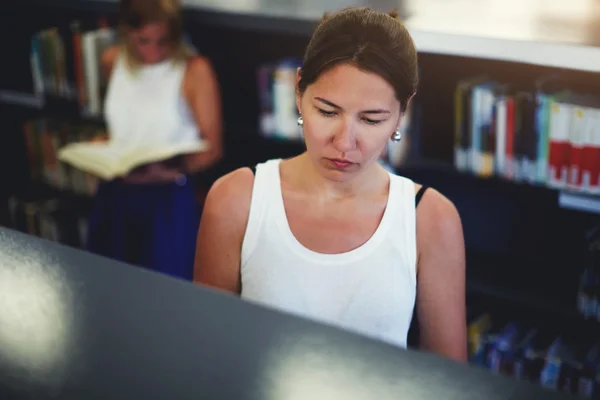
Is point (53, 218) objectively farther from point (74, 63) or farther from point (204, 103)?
point (204, 103)

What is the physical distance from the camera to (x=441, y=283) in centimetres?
121

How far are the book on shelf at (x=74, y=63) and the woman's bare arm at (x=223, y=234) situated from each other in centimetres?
208

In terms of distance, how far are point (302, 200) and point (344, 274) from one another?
0.15m

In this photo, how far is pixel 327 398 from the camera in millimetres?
560

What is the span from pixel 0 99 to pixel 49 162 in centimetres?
40

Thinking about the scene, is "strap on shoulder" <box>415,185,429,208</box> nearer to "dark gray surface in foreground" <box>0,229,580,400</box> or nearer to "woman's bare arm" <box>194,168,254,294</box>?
"woman's bare arm" <box>194,168,254,294</box>

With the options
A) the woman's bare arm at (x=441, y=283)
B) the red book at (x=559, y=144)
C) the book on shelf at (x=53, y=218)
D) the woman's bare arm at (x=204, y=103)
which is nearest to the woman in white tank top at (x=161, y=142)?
the woman's bare arm at (x=204, y=103)

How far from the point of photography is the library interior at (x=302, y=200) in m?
0.62

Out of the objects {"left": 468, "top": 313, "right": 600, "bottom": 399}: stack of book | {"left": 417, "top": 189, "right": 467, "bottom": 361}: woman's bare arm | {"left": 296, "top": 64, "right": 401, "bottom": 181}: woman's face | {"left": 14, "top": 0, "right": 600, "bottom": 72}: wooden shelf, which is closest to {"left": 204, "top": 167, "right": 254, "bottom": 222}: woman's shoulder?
{"left": 296, "top": 64, "right": 401, "bottom": 181}: woman's face

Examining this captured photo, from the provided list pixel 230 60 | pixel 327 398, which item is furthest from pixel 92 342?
pixel 230 60

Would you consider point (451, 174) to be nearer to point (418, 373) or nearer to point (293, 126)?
point (293, 126)

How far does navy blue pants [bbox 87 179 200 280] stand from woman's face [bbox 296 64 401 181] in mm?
1705

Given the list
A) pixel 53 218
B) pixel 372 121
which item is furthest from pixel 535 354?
pixel 53 218

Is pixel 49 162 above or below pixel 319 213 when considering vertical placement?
below
